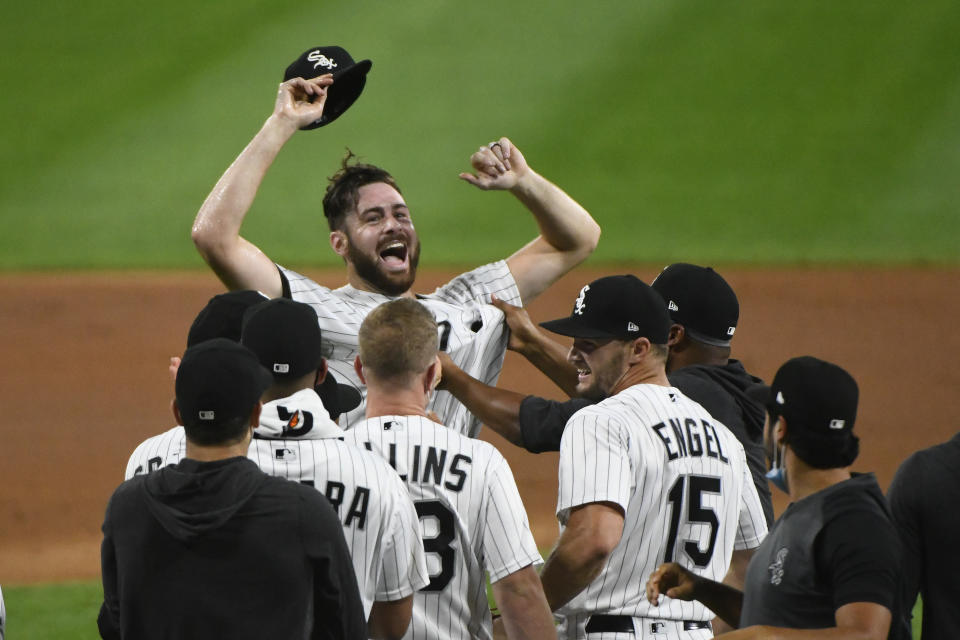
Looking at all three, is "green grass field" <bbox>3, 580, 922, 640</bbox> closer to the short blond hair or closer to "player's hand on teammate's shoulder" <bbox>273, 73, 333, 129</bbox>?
"player's hand on teammate's shoulder" <bbox>273, 73, 333, 129</bbox>

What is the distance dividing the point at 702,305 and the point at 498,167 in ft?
3.68

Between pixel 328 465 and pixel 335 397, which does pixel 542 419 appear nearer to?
pixel 335 397

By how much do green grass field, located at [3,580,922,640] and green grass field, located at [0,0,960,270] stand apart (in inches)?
256

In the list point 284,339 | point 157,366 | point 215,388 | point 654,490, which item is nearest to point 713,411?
point 654,490

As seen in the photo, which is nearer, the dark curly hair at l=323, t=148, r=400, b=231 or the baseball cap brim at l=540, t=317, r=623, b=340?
the baseball cap brim at l=540, t=317, r=623, b=340

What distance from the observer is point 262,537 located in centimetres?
269

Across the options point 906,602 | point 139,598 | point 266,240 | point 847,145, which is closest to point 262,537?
point 139,598

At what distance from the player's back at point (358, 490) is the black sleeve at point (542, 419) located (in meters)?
1.13

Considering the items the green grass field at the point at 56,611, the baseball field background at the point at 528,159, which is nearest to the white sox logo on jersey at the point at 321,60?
the green grass field at the point at 56,611

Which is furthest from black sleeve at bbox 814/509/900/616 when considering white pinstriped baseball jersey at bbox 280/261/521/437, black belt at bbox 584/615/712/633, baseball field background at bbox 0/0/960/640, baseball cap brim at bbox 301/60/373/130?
baseball field background at bbox 0/0/960/640

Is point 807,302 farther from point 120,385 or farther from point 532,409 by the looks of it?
point 532,409

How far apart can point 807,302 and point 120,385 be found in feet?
22.2

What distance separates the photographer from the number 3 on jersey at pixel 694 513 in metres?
3.59

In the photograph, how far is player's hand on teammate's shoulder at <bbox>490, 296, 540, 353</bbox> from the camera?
4738 millimetres
